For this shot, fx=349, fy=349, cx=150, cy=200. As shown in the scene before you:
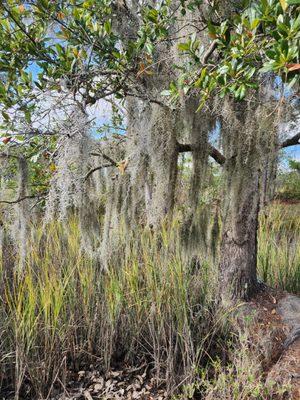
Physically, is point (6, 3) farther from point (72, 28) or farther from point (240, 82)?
point (240, 82)

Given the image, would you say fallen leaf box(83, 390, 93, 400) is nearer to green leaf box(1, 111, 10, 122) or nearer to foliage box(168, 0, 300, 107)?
green leaf box(1, 111, 10, 122)

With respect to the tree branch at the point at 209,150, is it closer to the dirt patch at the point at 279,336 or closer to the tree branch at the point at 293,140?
the tree branch at the point at 293,140

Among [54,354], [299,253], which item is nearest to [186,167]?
[54,354]

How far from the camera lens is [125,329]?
8.15ft

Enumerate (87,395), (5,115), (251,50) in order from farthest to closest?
(87,395), (5,115), (251,50)

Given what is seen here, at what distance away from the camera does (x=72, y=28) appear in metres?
1.70

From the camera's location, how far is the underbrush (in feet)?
6.97

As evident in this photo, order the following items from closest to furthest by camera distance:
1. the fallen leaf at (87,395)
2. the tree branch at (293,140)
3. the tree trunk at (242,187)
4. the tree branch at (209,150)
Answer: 1. the tree trunk at (242,187)
2. the tree branch at (209,150)
3. the fallen leaf at (87,395)
4. the tree branch at (293,140)

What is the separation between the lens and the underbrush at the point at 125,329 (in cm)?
212

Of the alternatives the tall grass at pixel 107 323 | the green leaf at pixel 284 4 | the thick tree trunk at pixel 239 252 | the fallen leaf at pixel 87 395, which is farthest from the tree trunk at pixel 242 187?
the fallen leaf at pixel 87 395

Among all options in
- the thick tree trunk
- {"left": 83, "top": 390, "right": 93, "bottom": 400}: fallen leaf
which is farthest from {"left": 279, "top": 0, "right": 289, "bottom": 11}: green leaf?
{"left": 83, "top": 390, "right": 93, "bottom": 400}: fallen leaf

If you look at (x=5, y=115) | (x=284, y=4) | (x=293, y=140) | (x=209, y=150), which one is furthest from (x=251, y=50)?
(x=293, y=140)

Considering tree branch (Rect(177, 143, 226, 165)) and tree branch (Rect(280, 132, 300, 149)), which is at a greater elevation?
tree branch (Rect(280, 132, 300, 149))

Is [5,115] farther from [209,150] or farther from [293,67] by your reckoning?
[293,67]
